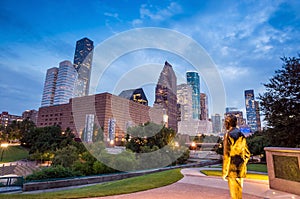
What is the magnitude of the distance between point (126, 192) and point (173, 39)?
14.6 metres

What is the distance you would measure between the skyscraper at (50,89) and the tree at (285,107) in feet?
669

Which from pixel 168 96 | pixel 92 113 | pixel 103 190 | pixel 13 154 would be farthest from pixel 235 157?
pixel 168 96

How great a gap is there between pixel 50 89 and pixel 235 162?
214780 millimetres

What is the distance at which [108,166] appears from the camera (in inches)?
733

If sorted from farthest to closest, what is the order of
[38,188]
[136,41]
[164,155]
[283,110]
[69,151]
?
[164,155] → [69,151] → [136,41] → [283,110] → [38,188]

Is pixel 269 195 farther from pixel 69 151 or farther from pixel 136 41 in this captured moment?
pixel 69 151

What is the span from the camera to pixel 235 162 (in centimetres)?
440

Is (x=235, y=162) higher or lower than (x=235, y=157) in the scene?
lower

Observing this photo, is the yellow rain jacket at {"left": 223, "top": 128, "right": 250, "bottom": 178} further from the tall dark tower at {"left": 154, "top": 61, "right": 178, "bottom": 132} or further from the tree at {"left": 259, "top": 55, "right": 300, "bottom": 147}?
the tall dark tower at {"left": 154, "top": 61, "right": 178, "bottom": 132}

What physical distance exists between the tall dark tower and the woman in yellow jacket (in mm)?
155871

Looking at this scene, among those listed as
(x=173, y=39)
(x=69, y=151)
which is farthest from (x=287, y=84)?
(x=69, y=151)

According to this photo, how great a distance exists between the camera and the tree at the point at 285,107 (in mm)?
14086

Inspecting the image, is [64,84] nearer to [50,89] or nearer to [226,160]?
[50,89]

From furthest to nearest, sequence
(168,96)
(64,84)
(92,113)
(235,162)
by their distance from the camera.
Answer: (64,84), (168,96), (92,113), (235,162)
